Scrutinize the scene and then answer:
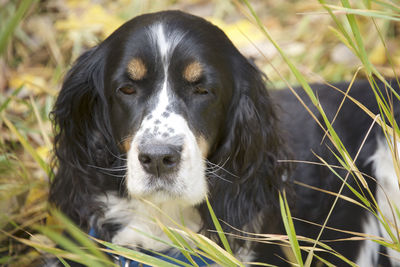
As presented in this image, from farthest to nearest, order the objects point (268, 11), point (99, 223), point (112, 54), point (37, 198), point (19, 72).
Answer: point (268, 11) → point (19, 72) → point (37, 198) → point (99, 223) → point (112, 54)

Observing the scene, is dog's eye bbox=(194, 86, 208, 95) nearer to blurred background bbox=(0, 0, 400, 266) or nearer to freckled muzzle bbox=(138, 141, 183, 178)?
freckled muzzle bbox=(138, 141, 183, 178)

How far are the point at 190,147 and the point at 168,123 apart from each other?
0.15 m

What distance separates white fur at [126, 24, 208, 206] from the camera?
2445 mm

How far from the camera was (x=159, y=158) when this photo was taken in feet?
7.79

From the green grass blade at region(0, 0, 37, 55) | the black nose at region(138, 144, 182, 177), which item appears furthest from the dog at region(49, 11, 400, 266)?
the green grass blade at region(0, 0, 37, 55)

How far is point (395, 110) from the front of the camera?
3.31 m

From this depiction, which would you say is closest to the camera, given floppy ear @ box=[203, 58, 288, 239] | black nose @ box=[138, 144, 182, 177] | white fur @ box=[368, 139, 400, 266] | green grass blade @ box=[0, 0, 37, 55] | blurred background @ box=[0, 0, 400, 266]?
green grass blade @ box=[0, 0, 37, 55]

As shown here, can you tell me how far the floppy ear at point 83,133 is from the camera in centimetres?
298

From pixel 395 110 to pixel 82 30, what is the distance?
11.0 ft

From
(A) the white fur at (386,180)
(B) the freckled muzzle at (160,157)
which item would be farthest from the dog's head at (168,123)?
(A) the white fur at (386,180)

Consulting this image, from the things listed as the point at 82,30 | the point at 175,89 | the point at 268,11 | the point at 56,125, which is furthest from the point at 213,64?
the point at 268,11

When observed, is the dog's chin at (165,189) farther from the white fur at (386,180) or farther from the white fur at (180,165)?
the white fur at (386,180)

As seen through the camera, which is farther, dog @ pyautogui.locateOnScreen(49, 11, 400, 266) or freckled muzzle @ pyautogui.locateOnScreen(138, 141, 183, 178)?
dog @ pyautogui.locateOnScreen(49, 11, 400, 266)

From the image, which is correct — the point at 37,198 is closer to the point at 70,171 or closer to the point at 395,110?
the point at 70,171
